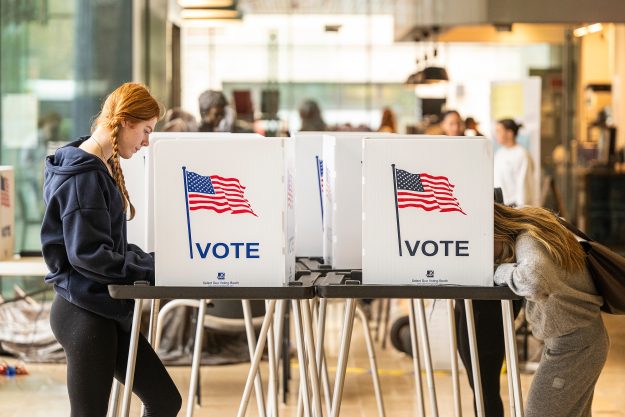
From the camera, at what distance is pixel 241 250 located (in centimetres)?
335

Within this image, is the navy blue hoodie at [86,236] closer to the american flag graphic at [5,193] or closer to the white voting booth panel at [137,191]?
the white voting booth panel at [137,191]

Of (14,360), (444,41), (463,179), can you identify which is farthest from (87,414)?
(444,41)

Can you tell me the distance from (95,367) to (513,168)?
21.5 feet

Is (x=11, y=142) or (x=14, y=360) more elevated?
(x=11, y=142)

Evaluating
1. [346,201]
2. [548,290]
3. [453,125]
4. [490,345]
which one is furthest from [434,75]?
[548,290]

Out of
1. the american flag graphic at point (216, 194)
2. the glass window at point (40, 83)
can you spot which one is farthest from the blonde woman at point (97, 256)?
the glass window at point (40, 83)

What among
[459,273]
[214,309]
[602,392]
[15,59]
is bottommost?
[602,392]

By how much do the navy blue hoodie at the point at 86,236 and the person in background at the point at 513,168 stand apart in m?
6.34

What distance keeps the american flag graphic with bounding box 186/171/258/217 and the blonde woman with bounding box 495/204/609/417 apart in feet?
2.50

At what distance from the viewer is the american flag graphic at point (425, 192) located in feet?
11.0

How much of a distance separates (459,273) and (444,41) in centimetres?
1335

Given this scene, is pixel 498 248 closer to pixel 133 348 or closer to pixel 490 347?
pixel 133 348

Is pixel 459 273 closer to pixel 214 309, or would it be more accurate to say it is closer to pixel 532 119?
pixel 214 309

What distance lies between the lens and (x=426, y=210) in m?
3.35
